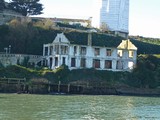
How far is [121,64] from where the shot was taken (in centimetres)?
8506

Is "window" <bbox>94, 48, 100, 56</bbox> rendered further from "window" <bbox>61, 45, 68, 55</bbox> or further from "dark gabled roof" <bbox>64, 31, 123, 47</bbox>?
"dark gabled roof" <bbox>64, 31, 123, 47</bbox>

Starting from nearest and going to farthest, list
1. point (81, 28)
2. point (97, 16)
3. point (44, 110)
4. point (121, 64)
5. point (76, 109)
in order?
point (44, 110) < point (76, 109) < point (121, 64) < point (81, 28) < point (97, 16)

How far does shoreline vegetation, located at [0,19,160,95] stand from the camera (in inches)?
2825

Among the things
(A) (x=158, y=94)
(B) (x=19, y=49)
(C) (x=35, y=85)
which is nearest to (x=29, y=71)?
(C) (x=35, y=85)

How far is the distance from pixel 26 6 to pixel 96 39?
17.3m

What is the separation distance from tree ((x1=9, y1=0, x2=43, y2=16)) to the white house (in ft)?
62.4

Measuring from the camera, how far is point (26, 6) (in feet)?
337

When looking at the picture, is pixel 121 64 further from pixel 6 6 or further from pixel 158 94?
pixel 6 6

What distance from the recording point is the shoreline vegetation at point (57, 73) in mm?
71750

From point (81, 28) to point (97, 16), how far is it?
502 inches

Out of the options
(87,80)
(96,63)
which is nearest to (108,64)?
(96,63)

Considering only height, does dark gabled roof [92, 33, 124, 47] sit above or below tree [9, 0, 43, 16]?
below

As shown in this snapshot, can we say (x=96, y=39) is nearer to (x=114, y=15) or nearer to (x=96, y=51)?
(x=96, y=51)

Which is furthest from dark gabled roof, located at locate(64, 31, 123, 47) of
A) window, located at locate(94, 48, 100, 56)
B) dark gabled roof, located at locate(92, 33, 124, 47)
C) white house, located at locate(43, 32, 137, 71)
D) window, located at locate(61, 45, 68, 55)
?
window, located at locate(61, 45, 68, 55)
